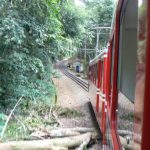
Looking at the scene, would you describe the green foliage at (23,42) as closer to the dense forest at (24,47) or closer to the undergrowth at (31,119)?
the dense forest at (24,47)

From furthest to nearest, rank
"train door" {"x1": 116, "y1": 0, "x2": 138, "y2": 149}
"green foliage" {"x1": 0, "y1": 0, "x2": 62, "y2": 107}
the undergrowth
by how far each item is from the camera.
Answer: "green foliage" {"x1": 0, "y1": 0, "x2": 62, "y2": 107} < the undergrowth < "train door" {"x1": 116, "y1": 0, "x2": 138, "y2": 149}

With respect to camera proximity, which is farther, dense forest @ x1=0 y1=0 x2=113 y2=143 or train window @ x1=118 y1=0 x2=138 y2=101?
dense forest @ x1=0 y1=0 x2=113 y2=143

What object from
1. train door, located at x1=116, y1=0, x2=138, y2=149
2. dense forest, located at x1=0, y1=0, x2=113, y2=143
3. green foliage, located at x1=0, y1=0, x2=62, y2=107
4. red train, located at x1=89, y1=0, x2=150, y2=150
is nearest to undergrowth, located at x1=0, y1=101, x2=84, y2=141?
dense forest, located at x1=0, y1=0, x2=113, y2=143

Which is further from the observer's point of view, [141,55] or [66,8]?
[66,8]

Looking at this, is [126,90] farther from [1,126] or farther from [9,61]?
[9,61]

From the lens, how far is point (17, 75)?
10.4m

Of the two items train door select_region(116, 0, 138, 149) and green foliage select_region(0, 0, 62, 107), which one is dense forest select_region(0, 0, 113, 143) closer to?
green foliage select_region(0, 0, 62, 107)

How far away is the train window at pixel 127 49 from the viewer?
237 cm

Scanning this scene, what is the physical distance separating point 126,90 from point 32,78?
8993 millimetres

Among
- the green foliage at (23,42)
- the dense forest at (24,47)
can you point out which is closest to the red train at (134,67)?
the dense forest at (24,47)

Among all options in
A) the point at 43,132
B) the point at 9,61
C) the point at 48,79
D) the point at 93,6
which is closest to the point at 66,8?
the point at 48,79

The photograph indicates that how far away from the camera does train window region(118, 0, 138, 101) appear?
2.37m

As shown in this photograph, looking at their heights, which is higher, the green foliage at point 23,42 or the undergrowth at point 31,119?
the green foliage at point 23,42

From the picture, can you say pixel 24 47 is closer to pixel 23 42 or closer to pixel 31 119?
pixel 23 42
